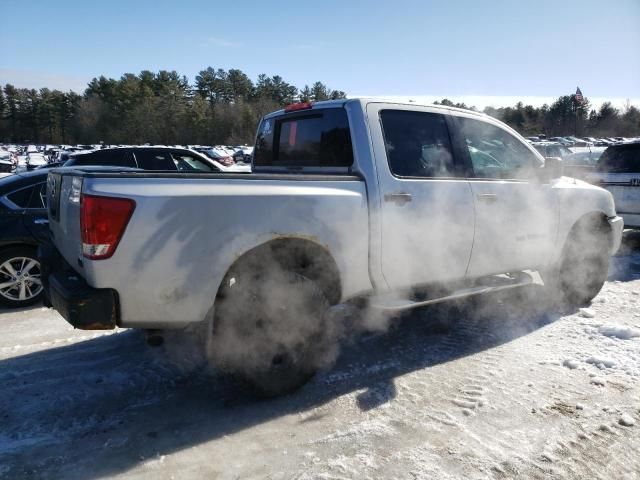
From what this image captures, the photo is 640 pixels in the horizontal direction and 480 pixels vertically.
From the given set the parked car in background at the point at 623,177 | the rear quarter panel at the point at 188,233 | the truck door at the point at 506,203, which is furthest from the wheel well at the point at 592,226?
the parked car in background at the point at 623,177

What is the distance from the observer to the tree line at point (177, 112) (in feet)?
293

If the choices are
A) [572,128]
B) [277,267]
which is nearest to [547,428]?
[277,267]

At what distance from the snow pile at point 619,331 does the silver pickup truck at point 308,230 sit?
80 cm

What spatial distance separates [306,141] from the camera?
13.8 ft

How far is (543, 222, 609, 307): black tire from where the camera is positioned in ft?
16.9

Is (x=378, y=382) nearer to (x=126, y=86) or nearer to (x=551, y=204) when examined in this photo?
(x=551, y=204)

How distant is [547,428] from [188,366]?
264cm

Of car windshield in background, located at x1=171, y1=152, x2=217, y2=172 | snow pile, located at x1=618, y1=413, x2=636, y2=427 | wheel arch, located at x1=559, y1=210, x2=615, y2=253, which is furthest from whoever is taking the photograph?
car windshield in background, located at x1=171, y1=152, x2=217, y2=172

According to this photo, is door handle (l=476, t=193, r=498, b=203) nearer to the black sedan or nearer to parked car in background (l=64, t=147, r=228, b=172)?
the black sedan

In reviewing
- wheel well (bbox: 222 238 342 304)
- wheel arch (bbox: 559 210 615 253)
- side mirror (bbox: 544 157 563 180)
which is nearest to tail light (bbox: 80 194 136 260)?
wheel well (bbox: 222 238 342 304)

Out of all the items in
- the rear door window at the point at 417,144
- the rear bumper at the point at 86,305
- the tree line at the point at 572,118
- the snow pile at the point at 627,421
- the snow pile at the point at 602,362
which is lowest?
the snow pile at the point at 627,421

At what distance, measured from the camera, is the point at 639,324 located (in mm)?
4723

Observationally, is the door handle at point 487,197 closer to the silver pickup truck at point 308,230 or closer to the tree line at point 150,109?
the silver pickup truck at point 308,230

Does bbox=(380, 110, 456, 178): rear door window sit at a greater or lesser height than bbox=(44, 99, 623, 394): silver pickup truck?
greater
